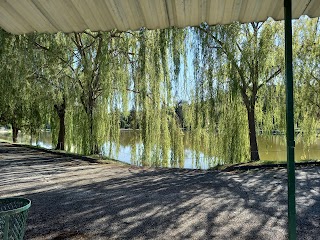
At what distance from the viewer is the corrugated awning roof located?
8.36 feet

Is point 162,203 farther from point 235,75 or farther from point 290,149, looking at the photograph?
point 235,75

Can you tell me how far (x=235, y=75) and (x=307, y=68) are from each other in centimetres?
211

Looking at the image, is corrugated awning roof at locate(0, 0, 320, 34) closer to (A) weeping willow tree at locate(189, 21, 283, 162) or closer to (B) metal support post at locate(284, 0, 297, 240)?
(B) metal support post at locate(284, 0, 297, 240)

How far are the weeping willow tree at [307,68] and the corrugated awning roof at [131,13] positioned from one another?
23.9 ft

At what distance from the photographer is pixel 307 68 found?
9.41 metres

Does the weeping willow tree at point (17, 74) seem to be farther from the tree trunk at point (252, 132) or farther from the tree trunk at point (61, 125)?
the tree trunk at point (252, 132)

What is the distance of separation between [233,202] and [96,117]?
721 centimetres

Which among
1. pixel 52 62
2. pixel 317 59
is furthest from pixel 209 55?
pixel 52 62

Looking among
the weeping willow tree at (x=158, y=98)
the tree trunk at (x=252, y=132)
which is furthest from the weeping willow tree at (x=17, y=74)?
the tree trunk at (x=252, y=132)

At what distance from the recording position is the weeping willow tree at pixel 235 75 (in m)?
9.20

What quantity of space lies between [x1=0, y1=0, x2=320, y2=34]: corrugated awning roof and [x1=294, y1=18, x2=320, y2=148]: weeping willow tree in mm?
7289

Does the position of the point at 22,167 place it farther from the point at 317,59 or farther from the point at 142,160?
the point at 317,59

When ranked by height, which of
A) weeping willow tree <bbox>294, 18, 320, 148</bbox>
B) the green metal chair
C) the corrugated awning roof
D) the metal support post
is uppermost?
weeping willow tree <bbox>294, 18, 320, 148</bbox>

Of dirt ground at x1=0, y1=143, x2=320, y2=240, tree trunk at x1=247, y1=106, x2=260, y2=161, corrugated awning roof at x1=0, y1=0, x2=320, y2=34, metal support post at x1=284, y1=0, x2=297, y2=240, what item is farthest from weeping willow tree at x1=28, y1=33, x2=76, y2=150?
metal support post at x1=284, y1=0, x2=297, y2=240
